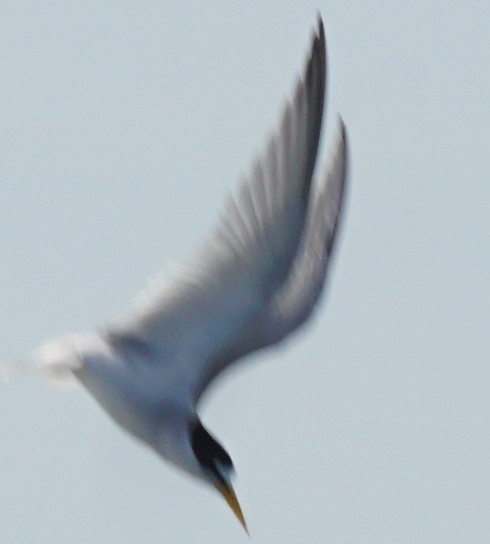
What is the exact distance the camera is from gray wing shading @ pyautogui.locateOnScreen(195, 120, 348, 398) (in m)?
17.9

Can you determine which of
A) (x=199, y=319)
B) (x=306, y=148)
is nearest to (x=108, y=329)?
(x=199, y=319)

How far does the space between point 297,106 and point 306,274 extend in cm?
120

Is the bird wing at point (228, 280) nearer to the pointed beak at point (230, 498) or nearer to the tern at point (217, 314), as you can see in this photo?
the tern at point (217, 314)

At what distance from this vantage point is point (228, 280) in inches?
704

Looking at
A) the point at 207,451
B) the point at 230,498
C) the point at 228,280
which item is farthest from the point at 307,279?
the point at 230,498

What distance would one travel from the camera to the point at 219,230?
1781 cm

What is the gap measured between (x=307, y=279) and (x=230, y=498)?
143 centimetres

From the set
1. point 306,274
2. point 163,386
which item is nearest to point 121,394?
point 163,386

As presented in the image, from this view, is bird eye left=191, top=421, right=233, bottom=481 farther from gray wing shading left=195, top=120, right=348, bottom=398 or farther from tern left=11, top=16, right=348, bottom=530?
gray wing shading left=195, top=120, right=348, bottom=398

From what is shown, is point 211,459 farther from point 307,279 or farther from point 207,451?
point 307,279

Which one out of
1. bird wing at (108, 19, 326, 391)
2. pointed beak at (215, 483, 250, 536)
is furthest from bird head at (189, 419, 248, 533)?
bird wing at (108, 19, 326, 391)

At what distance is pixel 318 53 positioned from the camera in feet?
56.4

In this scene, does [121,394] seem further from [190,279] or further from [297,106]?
[297,106]

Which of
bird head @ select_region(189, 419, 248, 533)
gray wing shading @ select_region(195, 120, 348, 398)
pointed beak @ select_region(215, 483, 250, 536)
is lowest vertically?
pointed beak @ select_region(215, 483, 250, 536)
